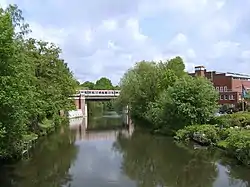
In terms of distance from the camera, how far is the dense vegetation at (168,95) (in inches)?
1523

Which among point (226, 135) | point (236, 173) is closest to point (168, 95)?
point (226, 135)

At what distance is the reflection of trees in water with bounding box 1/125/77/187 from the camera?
2119 centimetres

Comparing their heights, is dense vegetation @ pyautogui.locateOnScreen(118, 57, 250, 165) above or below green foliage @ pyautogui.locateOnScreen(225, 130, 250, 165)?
above

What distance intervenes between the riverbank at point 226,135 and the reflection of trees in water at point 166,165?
1741 mm

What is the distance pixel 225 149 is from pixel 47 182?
46.3 ft

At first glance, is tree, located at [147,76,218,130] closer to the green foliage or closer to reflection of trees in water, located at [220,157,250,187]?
the green foliage

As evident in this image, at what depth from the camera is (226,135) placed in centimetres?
3158

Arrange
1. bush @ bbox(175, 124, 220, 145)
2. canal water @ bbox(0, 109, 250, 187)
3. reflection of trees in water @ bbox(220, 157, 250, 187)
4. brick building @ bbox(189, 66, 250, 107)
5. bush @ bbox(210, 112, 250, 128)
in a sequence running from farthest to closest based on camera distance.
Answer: brick building @ bbox(189, 66, 250, 107)
bush @ bbox(210, 112, 250, 128)
bush @ bbox(175, 124, 220, 145)
canal water @ bbox(0, 109, 250, 187)
reflection of trees in water @ bbox(220, 157, 250, 187)

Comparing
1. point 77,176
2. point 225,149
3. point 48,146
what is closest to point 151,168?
point 77,176

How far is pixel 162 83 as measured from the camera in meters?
49.2

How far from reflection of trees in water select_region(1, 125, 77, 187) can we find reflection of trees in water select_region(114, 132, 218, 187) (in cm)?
402

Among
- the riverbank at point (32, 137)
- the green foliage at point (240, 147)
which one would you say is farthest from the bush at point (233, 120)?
the riverbank at point (32, 137)

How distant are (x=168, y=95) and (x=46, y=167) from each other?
62.2 ft

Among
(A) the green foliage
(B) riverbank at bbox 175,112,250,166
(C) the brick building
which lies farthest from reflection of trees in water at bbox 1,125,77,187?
(C) the brick building
